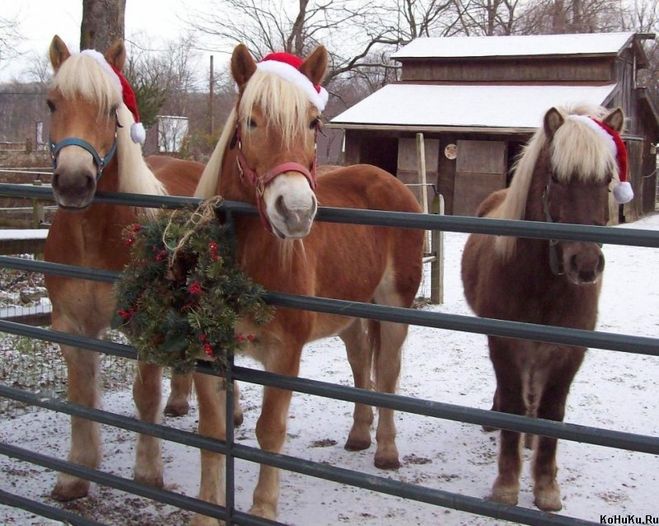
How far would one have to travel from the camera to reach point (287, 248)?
2.73 m

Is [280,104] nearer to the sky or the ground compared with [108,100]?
nearer to the ground

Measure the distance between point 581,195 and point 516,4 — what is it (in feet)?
119

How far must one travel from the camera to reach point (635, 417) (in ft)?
15.2

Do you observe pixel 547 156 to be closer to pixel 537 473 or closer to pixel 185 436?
pixel 537 473

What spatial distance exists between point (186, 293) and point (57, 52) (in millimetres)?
1582

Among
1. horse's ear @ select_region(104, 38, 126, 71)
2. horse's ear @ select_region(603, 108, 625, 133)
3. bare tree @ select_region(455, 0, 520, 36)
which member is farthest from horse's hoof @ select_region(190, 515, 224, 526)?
bare tree @ select_region(455, 0, 520, 36)

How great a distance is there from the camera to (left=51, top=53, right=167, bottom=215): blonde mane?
2959 mm

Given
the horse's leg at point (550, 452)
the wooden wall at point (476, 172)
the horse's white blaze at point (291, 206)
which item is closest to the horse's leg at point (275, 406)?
the horse's white blaze at point (291, 206)

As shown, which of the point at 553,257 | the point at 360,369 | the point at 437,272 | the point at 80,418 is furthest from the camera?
the point at 437,272

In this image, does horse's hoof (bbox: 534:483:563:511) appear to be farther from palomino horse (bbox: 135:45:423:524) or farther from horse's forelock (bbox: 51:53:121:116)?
horse's forelock (bbox: 51:53:121:116)

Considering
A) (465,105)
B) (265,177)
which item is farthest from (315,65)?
(465,105)

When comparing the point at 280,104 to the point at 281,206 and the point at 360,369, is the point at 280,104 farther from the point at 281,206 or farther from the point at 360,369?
the point at 360,369

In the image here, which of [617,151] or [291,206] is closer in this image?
[291,206]

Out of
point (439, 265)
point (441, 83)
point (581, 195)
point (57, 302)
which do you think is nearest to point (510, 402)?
point (581, 195)
